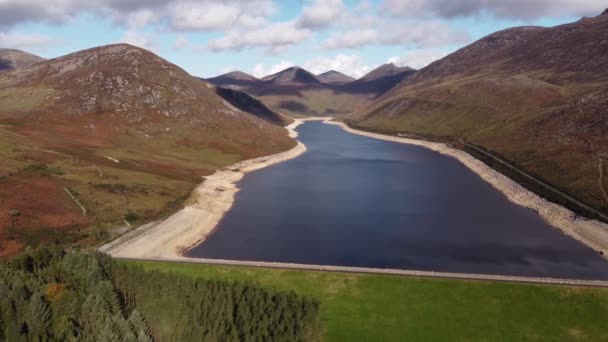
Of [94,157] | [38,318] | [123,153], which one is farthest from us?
[123,153]

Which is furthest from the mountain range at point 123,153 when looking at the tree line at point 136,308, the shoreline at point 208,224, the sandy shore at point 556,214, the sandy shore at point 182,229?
the tree line at point 136,308

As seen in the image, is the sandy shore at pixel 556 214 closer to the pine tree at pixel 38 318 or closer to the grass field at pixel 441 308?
the grass field at pixel 441 308

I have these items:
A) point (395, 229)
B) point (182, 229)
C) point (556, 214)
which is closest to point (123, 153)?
point (182, 229)

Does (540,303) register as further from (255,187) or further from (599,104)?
(599,104)

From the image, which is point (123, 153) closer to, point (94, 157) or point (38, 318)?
point (94, 157)

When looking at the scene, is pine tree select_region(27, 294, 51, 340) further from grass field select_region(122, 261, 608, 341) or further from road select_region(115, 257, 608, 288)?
road select_region(115, 257, 608, 288)

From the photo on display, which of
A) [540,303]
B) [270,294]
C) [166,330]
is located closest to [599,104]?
[540,303]
